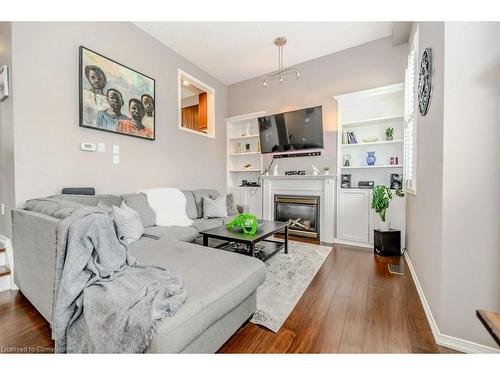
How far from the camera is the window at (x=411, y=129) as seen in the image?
2258 mm

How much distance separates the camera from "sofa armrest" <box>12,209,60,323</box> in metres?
1.27

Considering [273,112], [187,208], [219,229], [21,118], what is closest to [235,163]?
[273,112]

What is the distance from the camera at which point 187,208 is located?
3164 mm

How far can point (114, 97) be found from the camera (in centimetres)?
263

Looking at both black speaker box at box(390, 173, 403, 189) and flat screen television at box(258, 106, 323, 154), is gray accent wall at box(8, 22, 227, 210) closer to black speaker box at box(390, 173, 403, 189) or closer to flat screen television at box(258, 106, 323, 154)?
flat screen television at box(258, 106, 323, 154)

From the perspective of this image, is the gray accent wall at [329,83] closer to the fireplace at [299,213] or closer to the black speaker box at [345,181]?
the black speaker box at [345,181]

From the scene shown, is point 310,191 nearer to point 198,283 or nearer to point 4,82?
point 198,283

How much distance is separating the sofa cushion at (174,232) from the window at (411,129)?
2.43 meters

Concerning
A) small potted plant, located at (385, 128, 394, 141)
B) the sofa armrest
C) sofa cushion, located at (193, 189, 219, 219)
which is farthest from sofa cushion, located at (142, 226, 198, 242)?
small potted plant, located at (385, 128, 394, 141)

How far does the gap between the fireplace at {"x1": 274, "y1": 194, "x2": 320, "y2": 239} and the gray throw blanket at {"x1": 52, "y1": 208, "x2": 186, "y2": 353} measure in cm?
288

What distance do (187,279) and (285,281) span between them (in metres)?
1.21

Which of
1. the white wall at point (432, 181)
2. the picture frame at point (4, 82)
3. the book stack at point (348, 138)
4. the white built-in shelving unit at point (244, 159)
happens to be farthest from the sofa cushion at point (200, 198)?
the white wall at point (432, 181)
